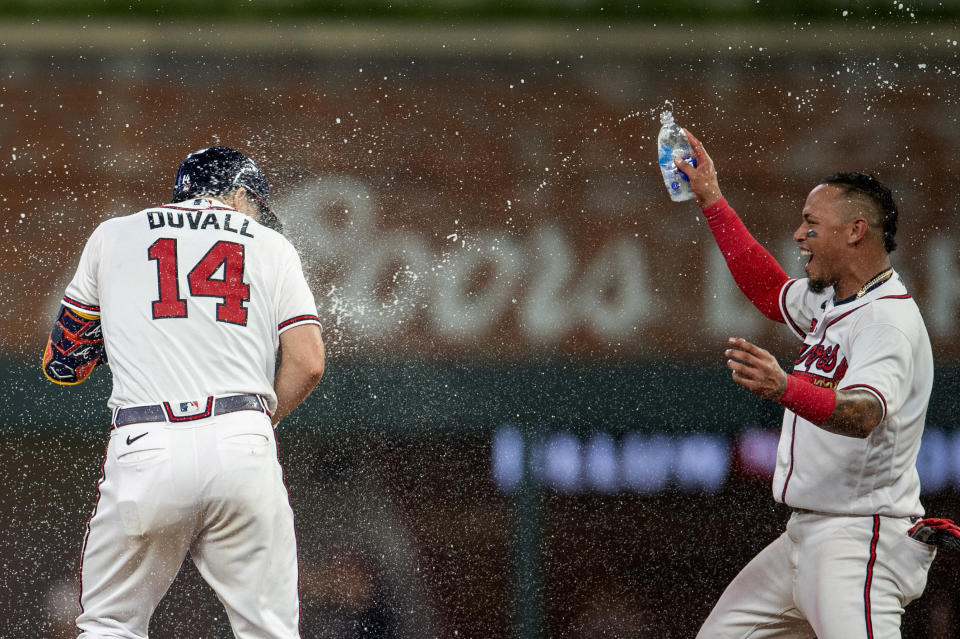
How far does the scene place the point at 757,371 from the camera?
213 centimetres

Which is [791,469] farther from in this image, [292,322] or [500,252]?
[500,252]

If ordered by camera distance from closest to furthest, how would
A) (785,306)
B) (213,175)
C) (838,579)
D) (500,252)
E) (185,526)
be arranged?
(185,526) < (838,579) < (213,175) < (785,306) < (500,252)

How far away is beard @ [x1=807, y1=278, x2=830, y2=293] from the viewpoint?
2676mm

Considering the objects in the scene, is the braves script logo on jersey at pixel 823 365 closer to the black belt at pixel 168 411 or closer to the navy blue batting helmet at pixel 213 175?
the black belt at pixel 168 411

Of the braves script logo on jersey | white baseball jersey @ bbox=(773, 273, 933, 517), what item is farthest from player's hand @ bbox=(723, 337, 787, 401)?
the braves script logo on jersey

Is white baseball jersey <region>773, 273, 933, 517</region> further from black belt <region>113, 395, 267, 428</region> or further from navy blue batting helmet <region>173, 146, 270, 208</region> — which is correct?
navy blue batting helmet <region>173, 146, 270, 208</region>

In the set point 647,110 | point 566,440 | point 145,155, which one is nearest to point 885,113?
point 647,110

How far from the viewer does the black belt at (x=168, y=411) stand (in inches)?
91.0

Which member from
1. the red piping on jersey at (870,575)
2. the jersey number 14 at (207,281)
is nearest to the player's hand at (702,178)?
the red piping on jersey at (870,575)

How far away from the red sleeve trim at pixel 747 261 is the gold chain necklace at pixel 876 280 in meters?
0.35

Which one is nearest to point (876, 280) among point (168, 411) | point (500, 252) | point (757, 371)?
point (757, 371)

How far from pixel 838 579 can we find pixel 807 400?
506 millimetres

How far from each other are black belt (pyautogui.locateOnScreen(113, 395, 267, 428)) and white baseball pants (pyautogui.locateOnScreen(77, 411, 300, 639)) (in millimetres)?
14

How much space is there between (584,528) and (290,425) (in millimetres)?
1498
